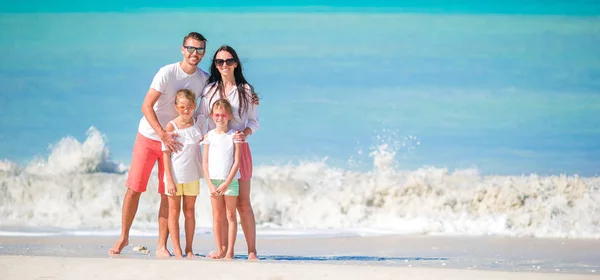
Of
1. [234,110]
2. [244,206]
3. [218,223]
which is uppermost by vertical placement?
[234,110]

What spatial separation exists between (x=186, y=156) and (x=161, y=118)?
0.36m

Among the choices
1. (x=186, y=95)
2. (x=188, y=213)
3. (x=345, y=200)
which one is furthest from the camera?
(x=345, y=200)

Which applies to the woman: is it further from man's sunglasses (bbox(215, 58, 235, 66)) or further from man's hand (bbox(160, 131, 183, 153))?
man's hand (bbox(160, 131, 183, 153))

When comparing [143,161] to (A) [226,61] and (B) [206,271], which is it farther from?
(B) [206,271]

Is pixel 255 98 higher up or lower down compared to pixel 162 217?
higher up

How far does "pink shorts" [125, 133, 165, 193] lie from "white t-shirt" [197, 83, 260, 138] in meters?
0.39

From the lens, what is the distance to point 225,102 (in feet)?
21.5

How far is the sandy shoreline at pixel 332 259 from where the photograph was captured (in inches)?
216

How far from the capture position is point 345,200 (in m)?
11.8

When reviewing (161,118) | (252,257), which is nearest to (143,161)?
(161,118)

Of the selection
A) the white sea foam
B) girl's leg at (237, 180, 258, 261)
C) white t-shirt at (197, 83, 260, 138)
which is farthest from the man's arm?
the white sea foam

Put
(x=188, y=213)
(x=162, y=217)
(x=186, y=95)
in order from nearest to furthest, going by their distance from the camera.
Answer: (x=186, y=95) → (x=188, y=213) → (x=162, y=217)

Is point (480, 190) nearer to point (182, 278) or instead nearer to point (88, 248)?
point (88, 248)

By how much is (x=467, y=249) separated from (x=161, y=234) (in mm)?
2603
